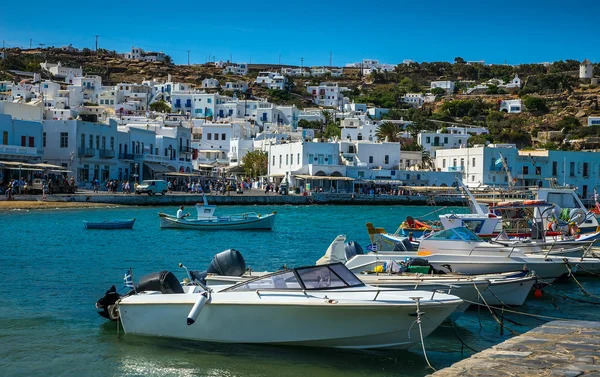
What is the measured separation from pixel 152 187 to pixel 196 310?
5741cm

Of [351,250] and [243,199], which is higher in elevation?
[351,250]

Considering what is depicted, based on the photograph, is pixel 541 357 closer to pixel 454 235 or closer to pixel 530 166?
pixel 454 235

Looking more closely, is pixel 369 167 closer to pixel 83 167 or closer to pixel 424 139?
pixel 424 139

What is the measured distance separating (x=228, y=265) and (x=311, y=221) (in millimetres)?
37815

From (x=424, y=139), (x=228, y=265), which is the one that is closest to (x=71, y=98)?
(x=424, y=139)

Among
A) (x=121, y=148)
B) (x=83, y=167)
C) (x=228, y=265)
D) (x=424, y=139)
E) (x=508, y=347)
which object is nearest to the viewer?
(x=508, y=347)

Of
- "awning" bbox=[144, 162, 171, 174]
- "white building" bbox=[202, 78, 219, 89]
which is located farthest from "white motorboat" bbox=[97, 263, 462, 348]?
"white building" bbox=[202, 78, 219, 89]

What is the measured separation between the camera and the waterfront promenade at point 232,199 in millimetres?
60625

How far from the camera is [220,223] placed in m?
45.0

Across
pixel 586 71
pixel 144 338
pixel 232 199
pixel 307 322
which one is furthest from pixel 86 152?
pixel 586 71

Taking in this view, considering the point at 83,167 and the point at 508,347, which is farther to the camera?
the point at 83,167

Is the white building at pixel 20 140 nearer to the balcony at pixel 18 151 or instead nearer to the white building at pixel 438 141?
the balcony at pixel 18 151

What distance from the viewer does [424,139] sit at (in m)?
104

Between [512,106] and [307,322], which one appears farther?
[512,106]
